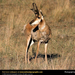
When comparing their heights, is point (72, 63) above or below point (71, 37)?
below

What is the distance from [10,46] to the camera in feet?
23.6

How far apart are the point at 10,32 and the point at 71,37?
7.80 feet

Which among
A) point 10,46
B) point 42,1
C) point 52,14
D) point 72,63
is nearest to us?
point 72,63

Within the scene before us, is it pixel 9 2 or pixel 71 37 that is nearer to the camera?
pixel 71 37

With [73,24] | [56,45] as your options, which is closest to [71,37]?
[56,45]

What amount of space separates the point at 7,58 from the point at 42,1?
6.72 metres

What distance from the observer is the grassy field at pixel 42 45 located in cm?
569

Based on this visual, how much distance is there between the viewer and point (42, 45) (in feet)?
24.8

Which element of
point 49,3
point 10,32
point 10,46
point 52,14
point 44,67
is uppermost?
point 49,3

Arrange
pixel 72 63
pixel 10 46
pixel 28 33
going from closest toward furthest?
pixel 72 63, pixel 28 33, pixel 10 46

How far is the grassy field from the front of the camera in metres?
5.69

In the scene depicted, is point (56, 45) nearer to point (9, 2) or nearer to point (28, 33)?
point (28, 33)

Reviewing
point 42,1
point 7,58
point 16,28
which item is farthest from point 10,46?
point 42,1

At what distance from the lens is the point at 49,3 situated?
12453mm
